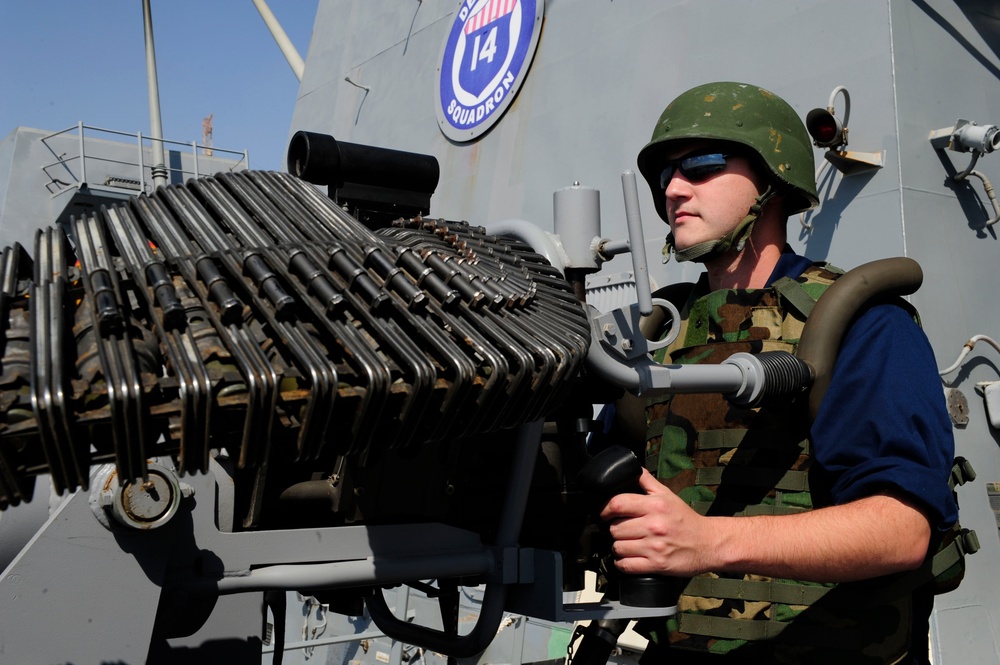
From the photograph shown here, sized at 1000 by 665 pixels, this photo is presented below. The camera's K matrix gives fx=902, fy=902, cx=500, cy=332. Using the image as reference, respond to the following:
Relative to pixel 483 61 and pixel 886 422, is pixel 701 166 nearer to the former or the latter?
pixel 886 422

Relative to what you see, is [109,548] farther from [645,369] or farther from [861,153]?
[861,153]

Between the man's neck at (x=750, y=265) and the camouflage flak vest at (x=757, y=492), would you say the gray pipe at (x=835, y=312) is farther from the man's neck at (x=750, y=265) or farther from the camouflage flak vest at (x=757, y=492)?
the man's neck at (x=750, y=265)

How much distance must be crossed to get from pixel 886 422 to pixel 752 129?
710 millimetres

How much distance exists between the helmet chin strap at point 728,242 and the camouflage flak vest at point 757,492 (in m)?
0.12

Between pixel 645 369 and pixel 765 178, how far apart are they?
2.53 feet

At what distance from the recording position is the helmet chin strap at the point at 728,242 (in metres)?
1.81

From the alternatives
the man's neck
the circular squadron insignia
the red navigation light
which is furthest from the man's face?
the circular squadron insignia

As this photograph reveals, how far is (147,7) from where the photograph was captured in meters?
11.4

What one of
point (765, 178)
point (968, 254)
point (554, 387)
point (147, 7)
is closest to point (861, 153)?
point (968, 254)

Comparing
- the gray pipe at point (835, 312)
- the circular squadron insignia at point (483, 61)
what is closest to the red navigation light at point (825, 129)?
the gray pipe at point (835, 312)

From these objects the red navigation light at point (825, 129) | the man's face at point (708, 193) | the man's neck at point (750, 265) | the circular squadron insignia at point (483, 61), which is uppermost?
the circular squadron insignia at point (483, 61)

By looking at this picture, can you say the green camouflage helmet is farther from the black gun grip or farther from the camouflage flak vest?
the black gun grip

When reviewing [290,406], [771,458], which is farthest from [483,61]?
[290,406]

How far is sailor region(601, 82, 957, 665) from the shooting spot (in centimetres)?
142
